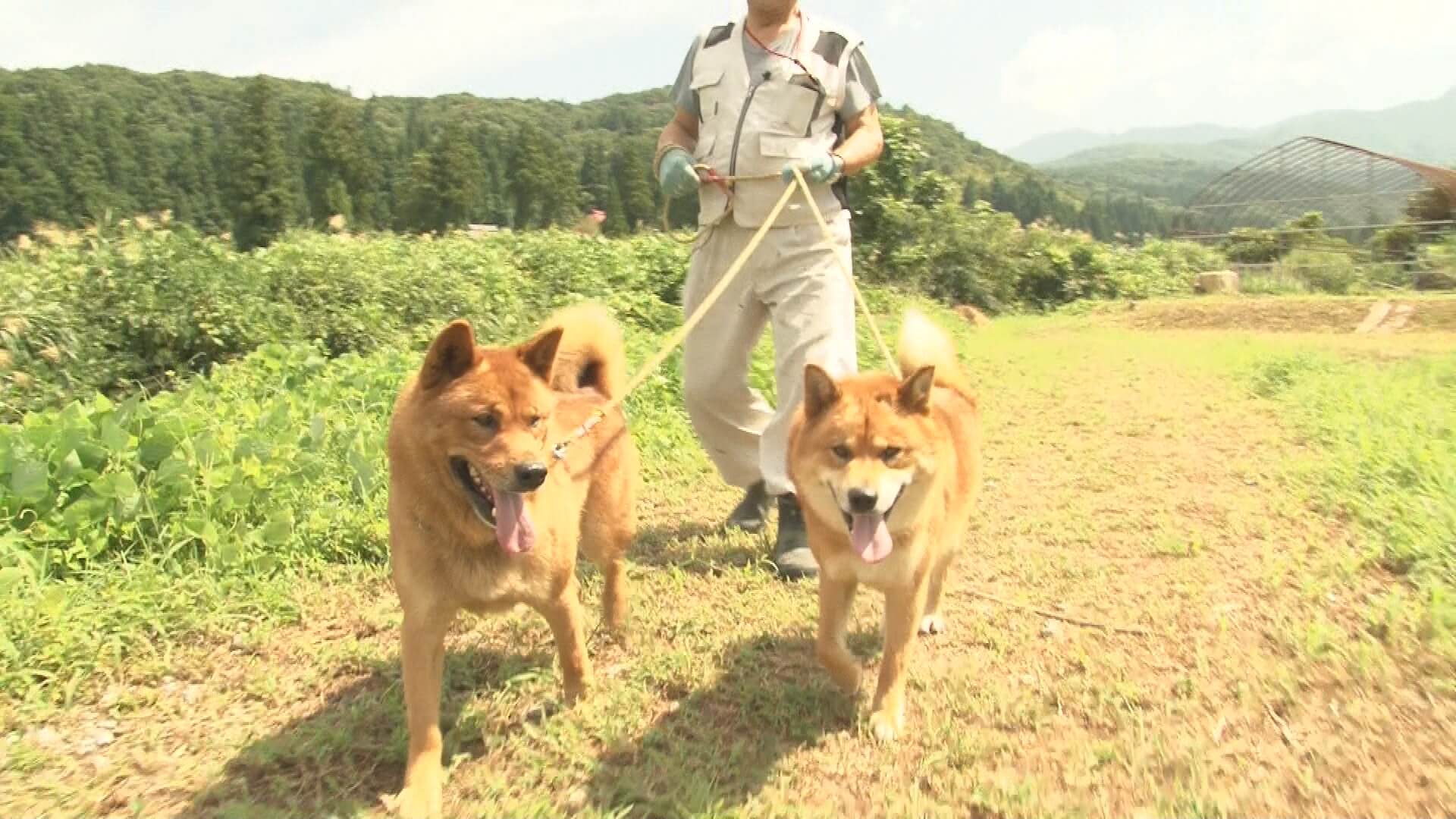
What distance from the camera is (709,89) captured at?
4008 mm

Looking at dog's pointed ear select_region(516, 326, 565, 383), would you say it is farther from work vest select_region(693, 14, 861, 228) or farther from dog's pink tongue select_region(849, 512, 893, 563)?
work vest select_region(693, 14, 861, 228)

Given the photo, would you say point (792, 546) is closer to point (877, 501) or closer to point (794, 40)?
point (877, 501)

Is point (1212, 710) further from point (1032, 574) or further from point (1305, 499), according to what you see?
point (1305, 499)

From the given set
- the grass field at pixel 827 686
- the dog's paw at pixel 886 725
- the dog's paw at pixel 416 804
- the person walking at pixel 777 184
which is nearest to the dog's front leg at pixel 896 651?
the dog's paw at pixel 886 725

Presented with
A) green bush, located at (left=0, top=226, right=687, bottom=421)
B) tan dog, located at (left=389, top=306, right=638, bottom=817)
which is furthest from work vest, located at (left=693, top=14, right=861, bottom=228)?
green bush, located at (left=0, top=226, right=687, bottom=421)

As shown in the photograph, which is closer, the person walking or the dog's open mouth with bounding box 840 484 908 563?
the dog's open mouth with bounding box 840 484 908 563

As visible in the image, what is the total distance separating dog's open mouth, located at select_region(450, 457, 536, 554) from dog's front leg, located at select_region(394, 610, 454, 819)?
0.28 meters

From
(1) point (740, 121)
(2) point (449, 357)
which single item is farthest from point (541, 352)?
(1) point (740, 121)

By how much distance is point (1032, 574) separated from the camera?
4.01m

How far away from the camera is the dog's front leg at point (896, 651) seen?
2807mm

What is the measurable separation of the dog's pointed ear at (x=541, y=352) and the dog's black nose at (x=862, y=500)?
40.0 inches

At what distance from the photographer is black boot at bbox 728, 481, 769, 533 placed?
457 cm

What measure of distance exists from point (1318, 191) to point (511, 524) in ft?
114

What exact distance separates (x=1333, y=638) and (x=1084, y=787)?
1285 mm
